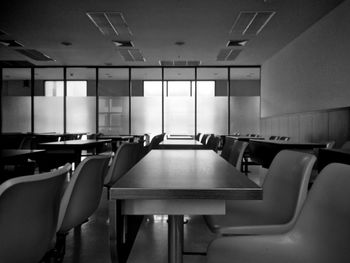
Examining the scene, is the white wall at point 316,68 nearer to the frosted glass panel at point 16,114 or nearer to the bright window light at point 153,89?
the bright window light at point 153,89

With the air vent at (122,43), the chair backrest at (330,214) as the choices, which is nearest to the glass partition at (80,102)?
the air vent at (122,43)

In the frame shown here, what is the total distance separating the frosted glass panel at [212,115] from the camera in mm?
11039

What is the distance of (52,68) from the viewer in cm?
1093

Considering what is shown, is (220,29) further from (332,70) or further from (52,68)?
(52,68)

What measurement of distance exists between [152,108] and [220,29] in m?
4.92

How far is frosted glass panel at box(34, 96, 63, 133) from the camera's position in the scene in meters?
11.1

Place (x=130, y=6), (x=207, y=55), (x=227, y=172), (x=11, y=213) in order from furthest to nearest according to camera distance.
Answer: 1. (x=207, y=55)
2. (x=130, y=6)
3. (x=227, y=172)
4. (x=11, y=213)

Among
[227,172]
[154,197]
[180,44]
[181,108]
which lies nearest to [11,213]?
[154,197]

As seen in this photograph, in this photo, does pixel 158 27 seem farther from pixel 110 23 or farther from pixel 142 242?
pixel 142 242

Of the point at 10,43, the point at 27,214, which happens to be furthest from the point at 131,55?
the point at 27,214

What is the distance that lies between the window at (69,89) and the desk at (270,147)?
7.39 meters

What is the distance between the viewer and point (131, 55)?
30.3ft

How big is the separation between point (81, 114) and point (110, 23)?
17.3ft

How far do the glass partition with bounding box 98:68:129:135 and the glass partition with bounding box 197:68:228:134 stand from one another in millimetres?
2661
